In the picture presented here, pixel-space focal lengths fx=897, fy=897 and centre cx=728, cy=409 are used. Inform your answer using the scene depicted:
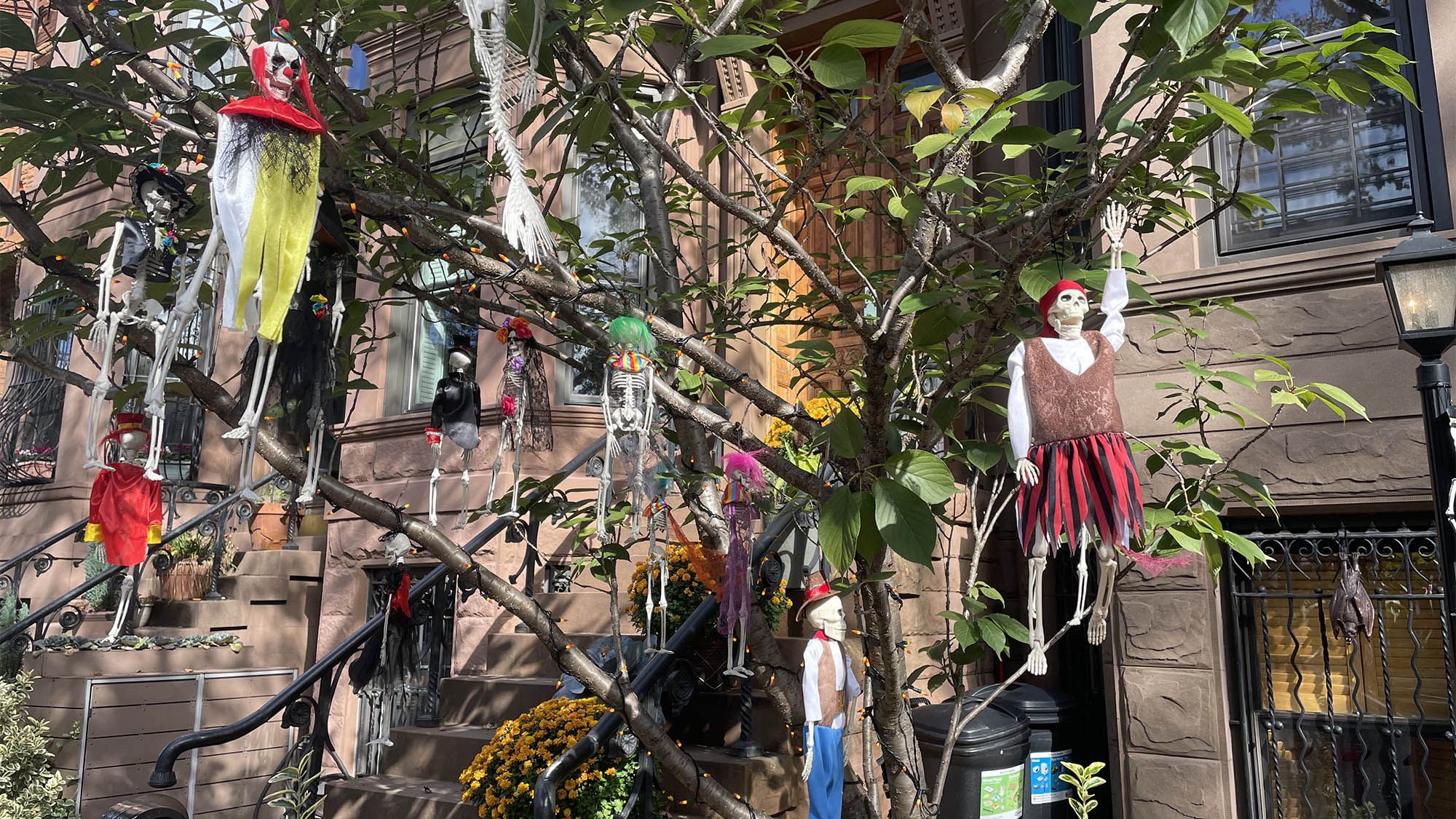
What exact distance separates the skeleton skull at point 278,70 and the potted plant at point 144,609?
7333 millimetres

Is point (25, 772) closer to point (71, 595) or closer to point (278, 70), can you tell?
point (71, 595)

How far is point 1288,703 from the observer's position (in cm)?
516

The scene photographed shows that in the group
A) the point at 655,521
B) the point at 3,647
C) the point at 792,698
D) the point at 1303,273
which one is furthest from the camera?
the point at 3,647

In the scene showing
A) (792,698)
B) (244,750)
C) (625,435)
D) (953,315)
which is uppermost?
(953,315)

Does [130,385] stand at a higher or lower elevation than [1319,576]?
higher

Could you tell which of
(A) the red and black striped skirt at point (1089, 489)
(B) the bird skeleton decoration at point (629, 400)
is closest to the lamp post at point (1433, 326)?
(A) the red and black striped skirt at point (1089, 489)

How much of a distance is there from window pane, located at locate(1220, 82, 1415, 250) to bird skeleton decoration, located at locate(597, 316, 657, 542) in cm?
413

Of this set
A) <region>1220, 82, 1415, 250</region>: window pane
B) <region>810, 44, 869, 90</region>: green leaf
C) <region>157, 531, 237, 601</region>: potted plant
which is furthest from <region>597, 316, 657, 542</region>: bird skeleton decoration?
<region>157, 531, 237, 601</region>: potted plant

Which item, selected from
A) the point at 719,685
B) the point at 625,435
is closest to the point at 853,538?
the point at 625,435

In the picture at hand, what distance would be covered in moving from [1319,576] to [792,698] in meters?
3.18

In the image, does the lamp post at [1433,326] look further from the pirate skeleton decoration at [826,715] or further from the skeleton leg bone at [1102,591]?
the pirate skeleton decoration at [826,715]

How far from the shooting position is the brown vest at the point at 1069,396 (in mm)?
2564

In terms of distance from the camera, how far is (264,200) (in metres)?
2.46

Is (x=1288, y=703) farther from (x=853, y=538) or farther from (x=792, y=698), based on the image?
(x=853, y=538)
